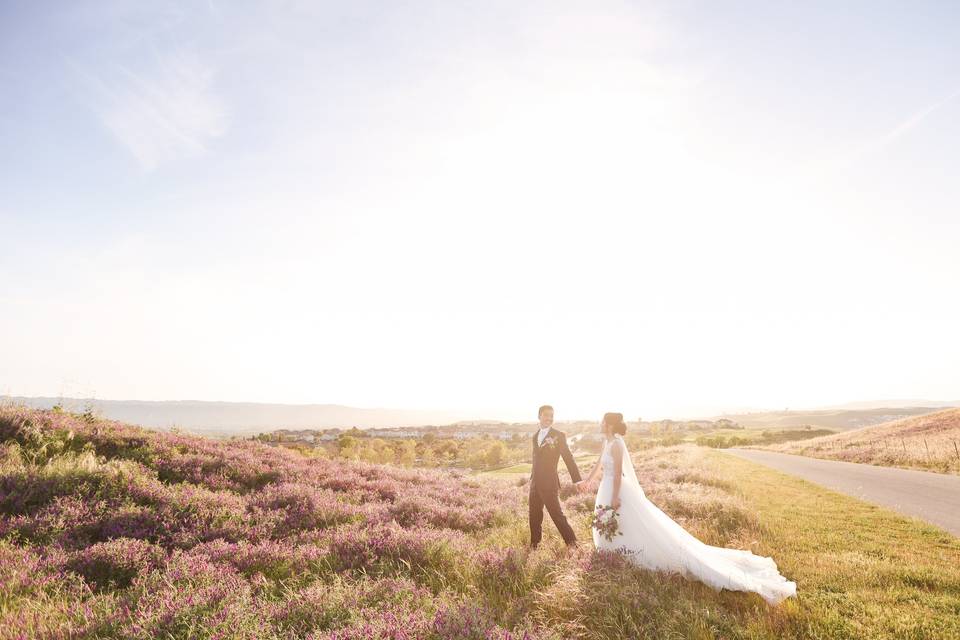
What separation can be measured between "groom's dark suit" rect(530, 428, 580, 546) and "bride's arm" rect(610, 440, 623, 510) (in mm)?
1065

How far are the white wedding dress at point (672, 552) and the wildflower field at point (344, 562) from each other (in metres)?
0.23

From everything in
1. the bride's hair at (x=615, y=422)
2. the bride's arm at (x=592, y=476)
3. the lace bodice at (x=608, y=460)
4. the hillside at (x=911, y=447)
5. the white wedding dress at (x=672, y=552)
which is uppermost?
the bride's hair at (x=615, y=422)

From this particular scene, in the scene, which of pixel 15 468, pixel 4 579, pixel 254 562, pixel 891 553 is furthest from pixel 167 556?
pixel 891 553

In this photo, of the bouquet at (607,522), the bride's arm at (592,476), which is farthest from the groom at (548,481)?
the bouquet at (607,522)

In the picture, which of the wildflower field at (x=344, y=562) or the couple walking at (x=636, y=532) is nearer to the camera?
the wildflower field at (x=344, y=562)

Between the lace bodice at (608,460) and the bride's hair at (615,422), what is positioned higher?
the bride's hair at (615,422)

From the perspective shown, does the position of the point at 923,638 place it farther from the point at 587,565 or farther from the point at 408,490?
the point at 408,490

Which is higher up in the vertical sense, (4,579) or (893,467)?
(4,579)

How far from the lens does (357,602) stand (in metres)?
5.15

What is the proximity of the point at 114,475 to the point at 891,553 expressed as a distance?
48.1ft

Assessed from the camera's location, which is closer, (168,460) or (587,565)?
(587,565)

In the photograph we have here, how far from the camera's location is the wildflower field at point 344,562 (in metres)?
4.75

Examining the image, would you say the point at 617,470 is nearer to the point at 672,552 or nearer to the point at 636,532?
the point at 636,532

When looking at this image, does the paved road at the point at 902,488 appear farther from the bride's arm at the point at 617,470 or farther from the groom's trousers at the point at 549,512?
the groom's trousers at the point at 549,512
